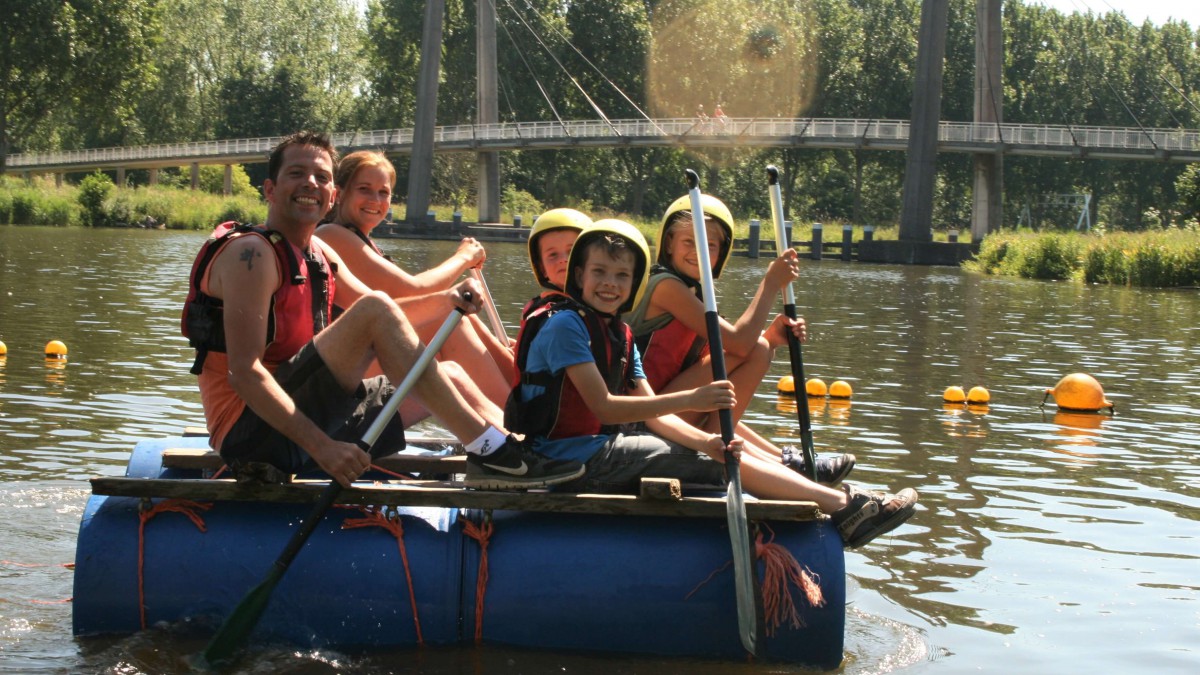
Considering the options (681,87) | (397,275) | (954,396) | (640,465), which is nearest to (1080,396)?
(954,396)

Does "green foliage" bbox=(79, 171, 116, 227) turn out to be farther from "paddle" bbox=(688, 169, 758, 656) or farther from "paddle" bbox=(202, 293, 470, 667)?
"paddle" bbox=(688, 169, 758, 656)

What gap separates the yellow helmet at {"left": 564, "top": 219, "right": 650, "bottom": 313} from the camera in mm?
5414

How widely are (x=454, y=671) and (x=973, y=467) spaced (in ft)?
16.2

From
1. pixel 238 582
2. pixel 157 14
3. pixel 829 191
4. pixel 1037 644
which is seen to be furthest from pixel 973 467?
pixel 829 191

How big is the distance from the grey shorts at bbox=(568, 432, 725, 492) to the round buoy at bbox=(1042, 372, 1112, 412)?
7.11 m

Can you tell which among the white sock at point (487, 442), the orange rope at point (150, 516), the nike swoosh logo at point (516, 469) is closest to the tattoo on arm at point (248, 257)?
the orange rope at point (150, 516)

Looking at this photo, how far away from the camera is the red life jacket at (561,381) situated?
215 inches

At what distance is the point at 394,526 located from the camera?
529cm

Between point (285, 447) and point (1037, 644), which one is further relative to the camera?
point (1037, 644)

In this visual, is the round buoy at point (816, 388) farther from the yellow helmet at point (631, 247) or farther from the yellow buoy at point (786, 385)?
the yellow helmet at point (631, 247)

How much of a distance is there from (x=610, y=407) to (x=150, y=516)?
5.44ft

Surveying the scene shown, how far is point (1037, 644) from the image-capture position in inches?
225

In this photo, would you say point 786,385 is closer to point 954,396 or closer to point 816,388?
point 816,388

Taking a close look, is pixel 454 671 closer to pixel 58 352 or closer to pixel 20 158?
pixel 58 352
